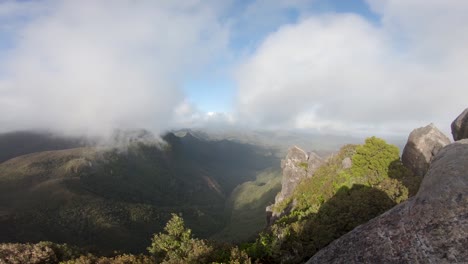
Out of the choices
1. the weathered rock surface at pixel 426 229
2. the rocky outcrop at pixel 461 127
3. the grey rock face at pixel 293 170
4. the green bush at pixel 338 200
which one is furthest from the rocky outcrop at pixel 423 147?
the weathered rock surface at pixel 426 229

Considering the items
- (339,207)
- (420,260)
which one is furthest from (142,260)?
(420,260)

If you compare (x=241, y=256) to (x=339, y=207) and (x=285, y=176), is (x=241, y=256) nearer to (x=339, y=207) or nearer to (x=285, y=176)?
(x=339, y=207)

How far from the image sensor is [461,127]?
1072 inches

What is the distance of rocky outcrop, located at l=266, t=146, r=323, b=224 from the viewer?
50562mm

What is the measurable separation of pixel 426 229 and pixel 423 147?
2627 cm

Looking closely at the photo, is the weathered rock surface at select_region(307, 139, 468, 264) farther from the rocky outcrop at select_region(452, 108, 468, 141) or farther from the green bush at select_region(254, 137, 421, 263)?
the rocky outcrop at select_region(452, 108, 468, 141)

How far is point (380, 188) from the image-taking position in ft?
99.4

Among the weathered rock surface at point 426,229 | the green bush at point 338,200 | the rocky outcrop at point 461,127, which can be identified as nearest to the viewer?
the weathered rock surface at point 426,229

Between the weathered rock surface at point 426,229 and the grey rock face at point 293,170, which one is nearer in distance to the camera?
the weathered rock surface at point 426,229

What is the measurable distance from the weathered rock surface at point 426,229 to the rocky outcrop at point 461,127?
13.3 meters

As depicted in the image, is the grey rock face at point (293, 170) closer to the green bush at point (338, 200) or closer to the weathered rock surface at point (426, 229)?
the green bush at point (338, 200)

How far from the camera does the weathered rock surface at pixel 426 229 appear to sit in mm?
12383

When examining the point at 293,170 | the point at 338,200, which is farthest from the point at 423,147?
the point at 293,170

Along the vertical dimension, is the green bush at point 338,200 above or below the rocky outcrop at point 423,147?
below
